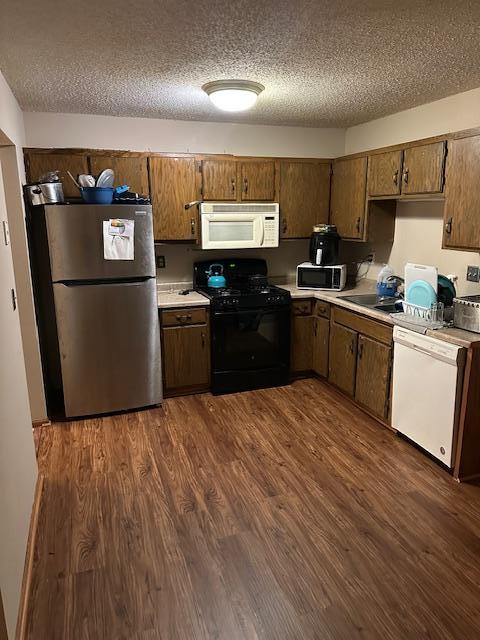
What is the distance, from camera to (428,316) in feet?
9.32

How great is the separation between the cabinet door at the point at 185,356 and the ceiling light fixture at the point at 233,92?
68.4 inches

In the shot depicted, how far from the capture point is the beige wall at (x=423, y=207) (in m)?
3.13

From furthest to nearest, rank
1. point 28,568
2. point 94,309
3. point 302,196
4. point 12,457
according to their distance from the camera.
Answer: point 302,196 < point 94,309 < point 28,568 < point 12,457

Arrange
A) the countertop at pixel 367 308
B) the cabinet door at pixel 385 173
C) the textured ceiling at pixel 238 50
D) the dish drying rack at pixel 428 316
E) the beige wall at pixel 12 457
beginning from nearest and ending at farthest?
1. the beige wall at pixel 12 457
2. the textured ceiling at pixel 238 50
3. the countertop at pixel 367 308
4. the dish drying rack at pixel 428 316
5. the cabinet door at pixel 385 173

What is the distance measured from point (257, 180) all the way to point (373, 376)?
201 centimetres

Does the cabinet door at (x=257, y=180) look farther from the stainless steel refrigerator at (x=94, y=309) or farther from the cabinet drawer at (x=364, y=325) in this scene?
the cabinet drawer at (x=364, y=325)

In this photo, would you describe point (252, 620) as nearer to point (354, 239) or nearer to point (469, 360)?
point (469, 360)

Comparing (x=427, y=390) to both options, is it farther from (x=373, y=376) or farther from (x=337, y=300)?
(x=337, y=300)

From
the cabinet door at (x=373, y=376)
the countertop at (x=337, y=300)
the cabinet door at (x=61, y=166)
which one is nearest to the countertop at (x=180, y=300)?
the countertop at (x=337, y=300)

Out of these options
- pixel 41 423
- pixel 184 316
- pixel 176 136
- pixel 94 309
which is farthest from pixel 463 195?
pixel 41 423

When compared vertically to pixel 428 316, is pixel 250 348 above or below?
below

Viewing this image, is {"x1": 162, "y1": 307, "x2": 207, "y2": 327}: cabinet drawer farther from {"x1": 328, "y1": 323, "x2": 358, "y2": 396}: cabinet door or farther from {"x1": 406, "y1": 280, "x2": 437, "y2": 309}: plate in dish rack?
{"x1": 406, "y1": 280, "x2": 437, "y2": 309}: plate in dish rack

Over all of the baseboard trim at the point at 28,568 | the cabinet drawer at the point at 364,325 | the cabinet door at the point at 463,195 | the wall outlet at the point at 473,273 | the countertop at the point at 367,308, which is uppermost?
the cabinet door at the point at 463,195

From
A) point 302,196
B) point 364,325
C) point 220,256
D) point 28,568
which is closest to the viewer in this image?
point 28,568
